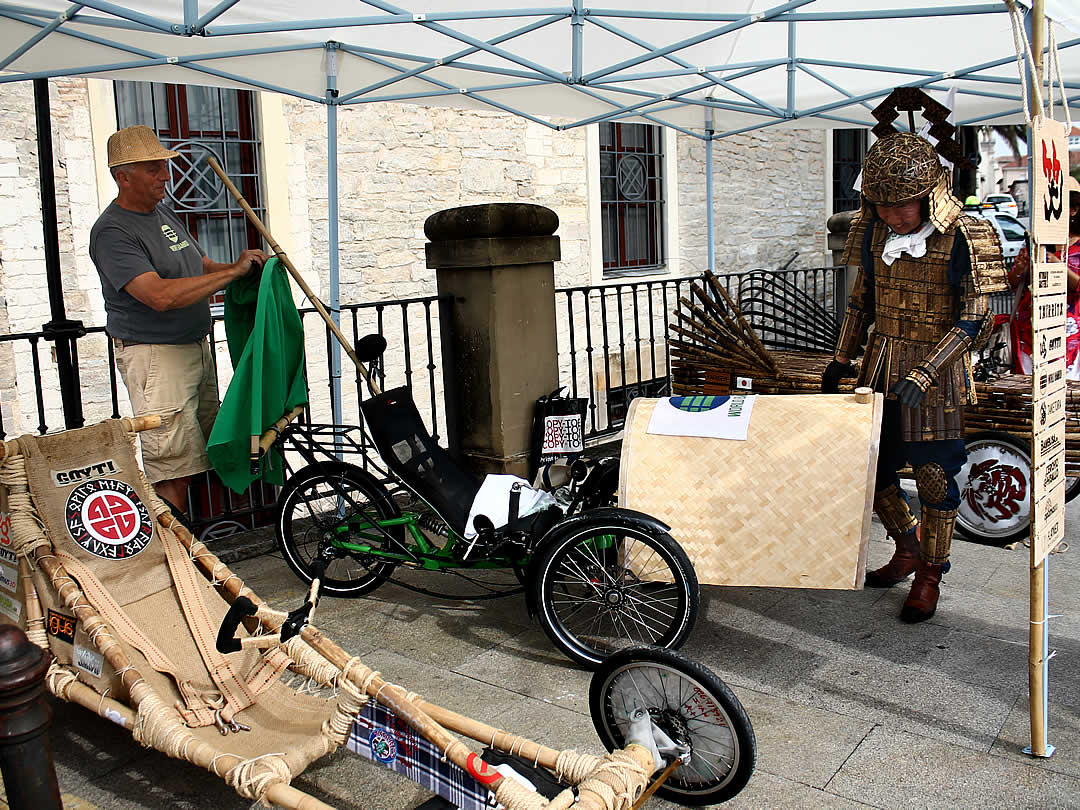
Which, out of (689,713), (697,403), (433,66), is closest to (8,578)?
(689,713)

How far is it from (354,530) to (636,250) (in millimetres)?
8469

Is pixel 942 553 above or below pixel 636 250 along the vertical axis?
below

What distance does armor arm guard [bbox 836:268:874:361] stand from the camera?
4402 millimetres

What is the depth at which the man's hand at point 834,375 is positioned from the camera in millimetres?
4348

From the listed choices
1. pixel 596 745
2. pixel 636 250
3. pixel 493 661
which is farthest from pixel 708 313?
pixel 636 250

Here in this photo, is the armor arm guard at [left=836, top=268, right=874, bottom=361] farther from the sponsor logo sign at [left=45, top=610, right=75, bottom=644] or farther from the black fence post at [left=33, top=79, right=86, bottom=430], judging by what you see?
the black fence post at [left=33, top=79, right=86, bottom=430]

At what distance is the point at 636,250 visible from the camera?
12.3 metres

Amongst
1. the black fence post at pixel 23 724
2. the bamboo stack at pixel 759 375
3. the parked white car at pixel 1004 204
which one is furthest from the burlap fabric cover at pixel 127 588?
the parked white car at pixel 1004 204

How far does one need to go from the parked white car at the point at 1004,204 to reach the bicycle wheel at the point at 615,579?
19.5 m

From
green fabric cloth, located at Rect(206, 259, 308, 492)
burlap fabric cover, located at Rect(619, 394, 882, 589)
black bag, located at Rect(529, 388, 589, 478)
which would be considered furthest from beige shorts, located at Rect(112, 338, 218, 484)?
burlap fabric cover, located at Rect(619, 394, 882, 589)

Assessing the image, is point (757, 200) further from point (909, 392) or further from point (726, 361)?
point (909, 392)

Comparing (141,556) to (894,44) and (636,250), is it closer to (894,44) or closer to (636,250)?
(894,44)

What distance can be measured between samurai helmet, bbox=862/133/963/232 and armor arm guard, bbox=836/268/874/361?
19.7 inches

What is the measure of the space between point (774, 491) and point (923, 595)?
3.38 ft
